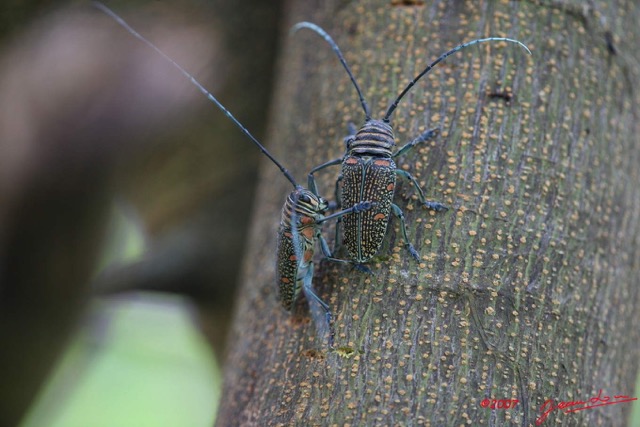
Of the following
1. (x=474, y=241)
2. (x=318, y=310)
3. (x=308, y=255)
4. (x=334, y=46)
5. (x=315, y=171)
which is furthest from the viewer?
(x=334, y=46)

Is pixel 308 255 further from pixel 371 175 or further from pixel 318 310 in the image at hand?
pixel 371 175

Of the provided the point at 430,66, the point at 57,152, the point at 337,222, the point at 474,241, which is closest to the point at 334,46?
the point at 430,66

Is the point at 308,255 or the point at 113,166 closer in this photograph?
the point at 308,255

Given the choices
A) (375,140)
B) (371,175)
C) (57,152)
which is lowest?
(371,175)

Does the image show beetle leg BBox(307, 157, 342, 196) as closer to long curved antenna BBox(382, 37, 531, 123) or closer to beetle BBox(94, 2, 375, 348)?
beetle BBox(94, 2, 375, 348)

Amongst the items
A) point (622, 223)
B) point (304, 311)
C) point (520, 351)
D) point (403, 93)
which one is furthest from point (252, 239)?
point (622, 223)

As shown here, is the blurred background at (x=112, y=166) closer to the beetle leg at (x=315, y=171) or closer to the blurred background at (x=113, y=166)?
the blurred background at (x=113, y=166)

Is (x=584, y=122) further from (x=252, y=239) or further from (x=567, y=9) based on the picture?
(x=252, y=239)
